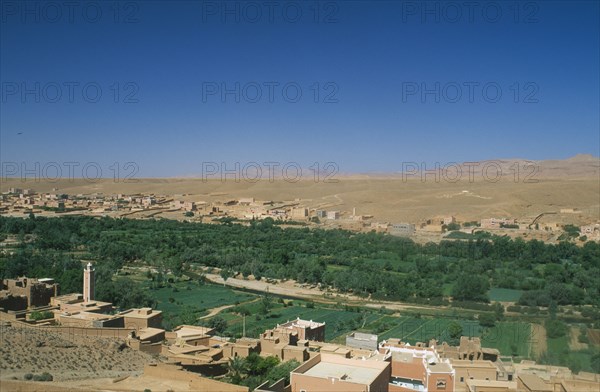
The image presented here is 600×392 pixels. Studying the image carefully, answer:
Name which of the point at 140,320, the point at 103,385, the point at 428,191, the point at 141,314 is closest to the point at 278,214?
the point at 428,191

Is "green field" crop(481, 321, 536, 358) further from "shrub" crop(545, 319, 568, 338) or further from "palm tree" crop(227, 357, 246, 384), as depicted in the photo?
"palm tree" crop(227, 357, 246, 384)

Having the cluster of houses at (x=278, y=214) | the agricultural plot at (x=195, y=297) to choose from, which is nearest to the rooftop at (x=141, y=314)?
the agricultural plot at (x=195, y=297)

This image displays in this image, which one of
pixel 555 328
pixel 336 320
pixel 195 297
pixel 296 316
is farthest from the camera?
pixel 195 297

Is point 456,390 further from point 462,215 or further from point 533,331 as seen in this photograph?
point 462,215

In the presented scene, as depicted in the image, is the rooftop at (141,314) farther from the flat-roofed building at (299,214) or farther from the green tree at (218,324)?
the flat-roofed building at (299,214)

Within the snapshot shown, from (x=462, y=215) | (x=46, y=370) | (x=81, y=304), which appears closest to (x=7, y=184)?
(x=462, y=215)

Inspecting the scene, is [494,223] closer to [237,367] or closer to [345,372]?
[237,367]
